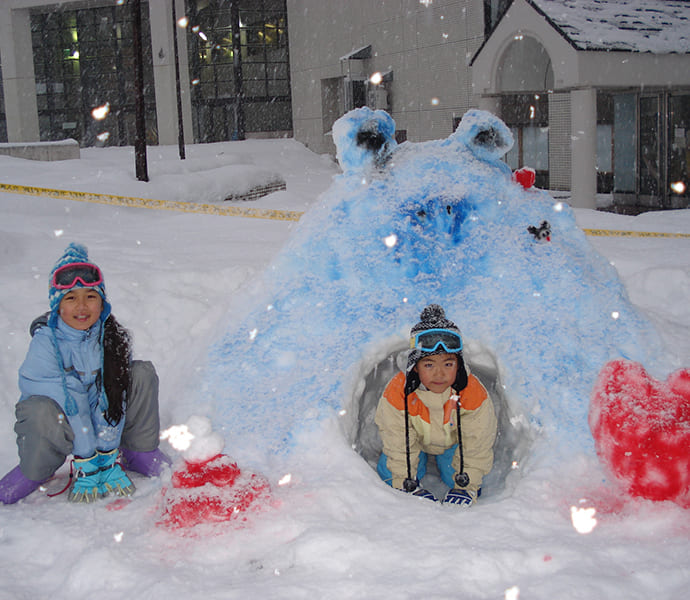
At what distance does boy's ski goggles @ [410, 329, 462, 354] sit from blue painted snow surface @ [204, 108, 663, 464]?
1.14 feet

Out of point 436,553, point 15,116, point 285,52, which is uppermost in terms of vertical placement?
point 285,52

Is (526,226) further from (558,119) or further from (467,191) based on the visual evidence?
(558,119)

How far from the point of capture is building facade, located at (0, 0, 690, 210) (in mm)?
11125

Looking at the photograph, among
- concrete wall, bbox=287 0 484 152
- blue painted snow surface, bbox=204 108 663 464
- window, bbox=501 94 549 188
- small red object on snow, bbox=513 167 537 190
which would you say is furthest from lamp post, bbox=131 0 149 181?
small red object on snow, bbox=513 167 537 190

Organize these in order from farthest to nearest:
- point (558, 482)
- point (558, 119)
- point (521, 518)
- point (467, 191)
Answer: point (558, 119), point (467, 191), point (558, 482), point (521, 518)

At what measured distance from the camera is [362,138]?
12.1 ft

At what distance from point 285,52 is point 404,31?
8069 millimetres

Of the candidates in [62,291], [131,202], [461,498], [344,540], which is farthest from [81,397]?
[131,202]

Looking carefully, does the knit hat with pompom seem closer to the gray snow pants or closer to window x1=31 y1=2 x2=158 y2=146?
the gray snow pants

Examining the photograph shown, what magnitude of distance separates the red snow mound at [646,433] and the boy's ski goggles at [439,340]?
65 centimetres

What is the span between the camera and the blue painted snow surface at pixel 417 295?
10.6ft

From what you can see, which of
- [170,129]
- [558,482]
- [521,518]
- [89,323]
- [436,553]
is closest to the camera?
[436,553]

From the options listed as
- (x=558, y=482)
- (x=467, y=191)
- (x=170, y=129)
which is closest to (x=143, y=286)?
(x=467, y=191)

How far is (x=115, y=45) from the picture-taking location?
85.2 ft
